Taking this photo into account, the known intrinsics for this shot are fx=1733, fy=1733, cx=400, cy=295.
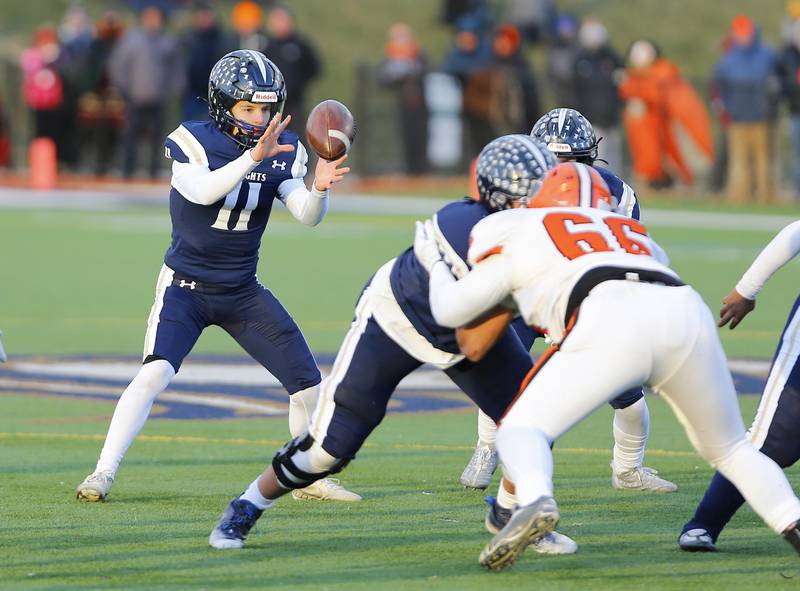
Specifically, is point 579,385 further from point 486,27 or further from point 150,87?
point 486,27

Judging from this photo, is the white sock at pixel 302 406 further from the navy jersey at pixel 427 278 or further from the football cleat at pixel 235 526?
the navy jersey at pixel 427 278

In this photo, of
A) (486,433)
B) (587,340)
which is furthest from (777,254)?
(486,433)

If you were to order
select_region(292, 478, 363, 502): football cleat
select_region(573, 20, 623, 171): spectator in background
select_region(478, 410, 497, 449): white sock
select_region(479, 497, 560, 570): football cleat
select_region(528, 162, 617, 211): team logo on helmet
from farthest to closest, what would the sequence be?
select_region(573, 20, 623, 171): spectator in background, select_region(478, 410, 497, 449): white sock, select_region(292, 478, 363, 502): football cleat, select_region(528, 162, 617, 211): team logo on helmet, select_region(479, 497, 560, 570): football cleat

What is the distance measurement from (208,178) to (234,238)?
416 mm

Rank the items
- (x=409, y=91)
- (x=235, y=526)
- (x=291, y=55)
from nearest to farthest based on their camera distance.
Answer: (x=235, y=526) → (x=291, y=55) → (x=409, y=91)

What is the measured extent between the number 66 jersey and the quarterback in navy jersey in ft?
5.83

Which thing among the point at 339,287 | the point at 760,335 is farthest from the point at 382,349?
the point at 339,287

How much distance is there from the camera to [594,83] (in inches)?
953

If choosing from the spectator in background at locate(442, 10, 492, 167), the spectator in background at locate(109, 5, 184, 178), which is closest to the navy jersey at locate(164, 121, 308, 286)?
the spectator in background at locate(109, 5, 184, 178)

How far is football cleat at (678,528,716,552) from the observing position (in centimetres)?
611

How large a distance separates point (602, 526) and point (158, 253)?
1235 centimetres

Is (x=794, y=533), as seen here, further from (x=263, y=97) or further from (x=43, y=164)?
(x=43, y=164)

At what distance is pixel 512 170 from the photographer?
5828mm

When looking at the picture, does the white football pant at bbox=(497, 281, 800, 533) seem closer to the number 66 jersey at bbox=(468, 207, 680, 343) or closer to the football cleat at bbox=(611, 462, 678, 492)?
the number 66 jersey at bbox=(468, 207, 680, 343)
